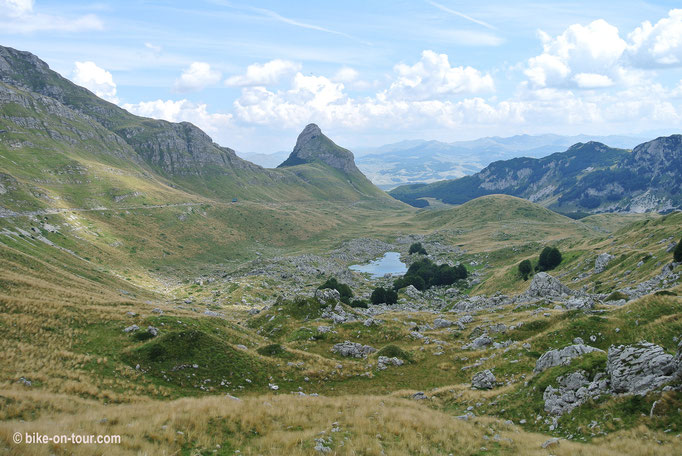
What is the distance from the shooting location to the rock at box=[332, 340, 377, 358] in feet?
123

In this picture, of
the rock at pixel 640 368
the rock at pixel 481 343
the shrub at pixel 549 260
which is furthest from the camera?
the shrub at pixel 549 260

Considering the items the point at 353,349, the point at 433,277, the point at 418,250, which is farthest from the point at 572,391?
the point at 418,250

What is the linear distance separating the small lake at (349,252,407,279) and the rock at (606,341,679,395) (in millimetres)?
99381

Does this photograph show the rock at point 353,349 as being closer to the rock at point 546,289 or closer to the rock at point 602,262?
the rock at point 546,289

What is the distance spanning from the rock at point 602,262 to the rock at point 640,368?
5575 cm

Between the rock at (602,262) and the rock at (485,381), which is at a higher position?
the rock at (602,262)

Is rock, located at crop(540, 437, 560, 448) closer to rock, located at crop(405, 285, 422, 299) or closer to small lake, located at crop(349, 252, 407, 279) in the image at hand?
rock, located at crop(405, 285, 422, 299)

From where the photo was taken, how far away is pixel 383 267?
137750 mm

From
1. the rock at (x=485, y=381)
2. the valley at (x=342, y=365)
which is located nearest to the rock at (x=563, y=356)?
the valley at (x=342, y=365)

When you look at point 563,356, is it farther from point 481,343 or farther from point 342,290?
point 342,290

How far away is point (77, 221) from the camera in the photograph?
3954 inches

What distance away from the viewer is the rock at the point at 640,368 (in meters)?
17.2

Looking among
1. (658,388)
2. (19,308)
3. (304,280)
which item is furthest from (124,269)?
(658,388)

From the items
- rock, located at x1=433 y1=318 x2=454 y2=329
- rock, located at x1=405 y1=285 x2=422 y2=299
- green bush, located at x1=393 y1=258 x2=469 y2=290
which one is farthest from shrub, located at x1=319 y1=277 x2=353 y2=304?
rock, located at x1=433 y1=318 x2=454 y2=329
